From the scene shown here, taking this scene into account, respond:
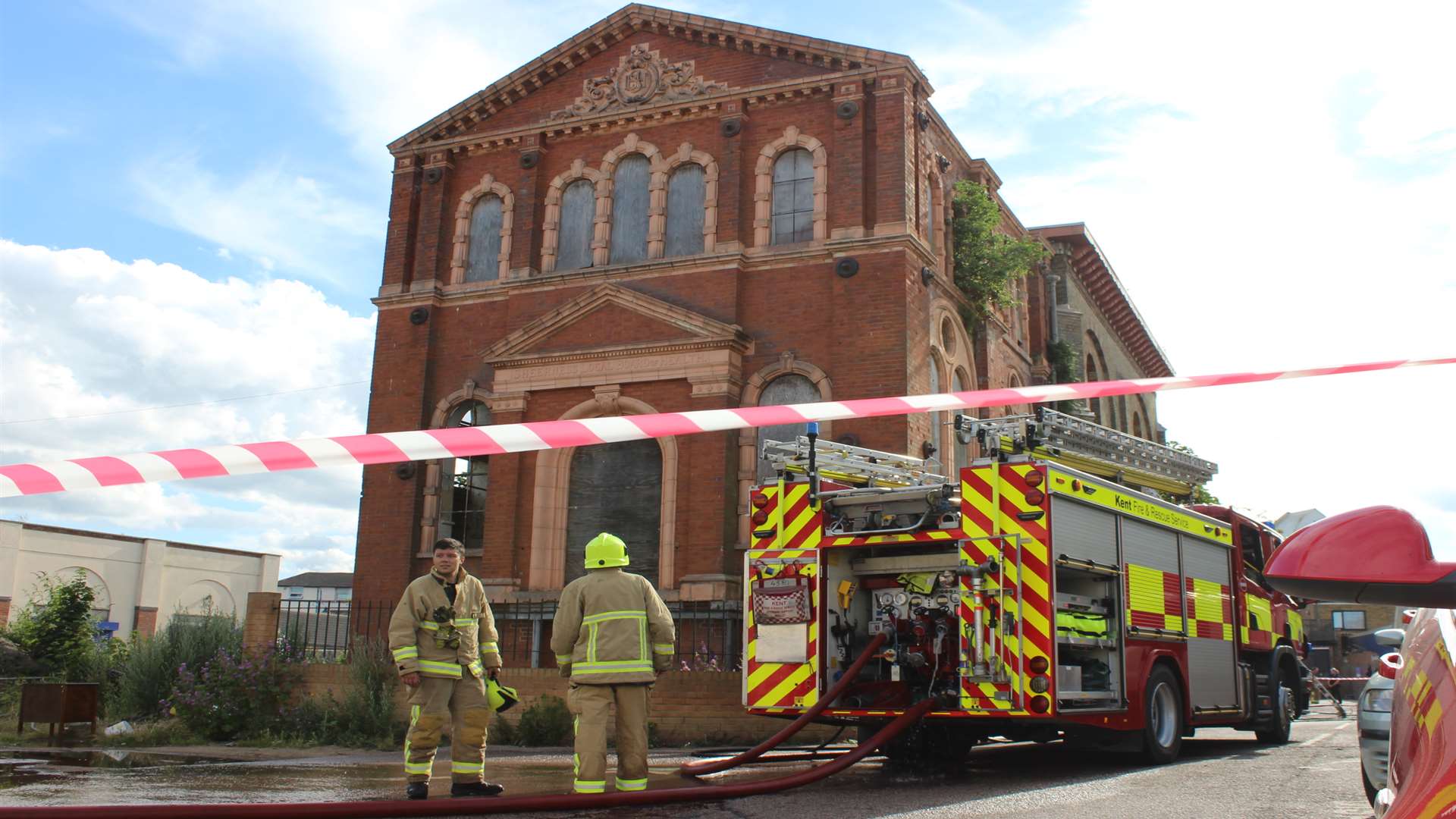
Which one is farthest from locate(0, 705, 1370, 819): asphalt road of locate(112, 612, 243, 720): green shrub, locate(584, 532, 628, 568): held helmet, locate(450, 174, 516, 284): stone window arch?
locate(450, 174, 516, 284): stone window arch

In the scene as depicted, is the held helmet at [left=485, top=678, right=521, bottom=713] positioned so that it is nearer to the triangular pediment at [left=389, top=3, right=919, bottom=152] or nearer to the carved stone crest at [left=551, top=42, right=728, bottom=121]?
the triangular pediment at [left=389, top=3, right=919, bottom=152]

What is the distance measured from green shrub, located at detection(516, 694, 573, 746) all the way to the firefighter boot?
608 centimetres

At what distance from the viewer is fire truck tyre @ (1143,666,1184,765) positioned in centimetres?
998

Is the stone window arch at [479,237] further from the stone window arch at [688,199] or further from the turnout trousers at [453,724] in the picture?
the turnout trousers at [453,724]

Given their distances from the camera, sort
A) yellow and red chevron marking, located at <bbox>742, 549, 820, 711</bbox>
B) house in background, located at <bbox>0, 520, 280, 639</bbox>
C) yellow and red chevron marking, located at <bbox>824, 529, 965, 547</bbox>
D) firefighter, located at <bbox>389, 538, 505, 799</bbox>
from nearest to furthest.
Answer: firefighter, located at <bbox>389, 538, 505, 799</bbox>, yellow and red chevron marking, located at <bbox>824, 529, 965, 547</bbox>, yellow and red chevron marking, located at <bbox>742, 549, 820, 711</bbox>, house in background, located at <bbox>0, 520, 280, 639</bbox>

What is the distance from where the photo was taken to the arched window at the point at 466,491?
21797 mm

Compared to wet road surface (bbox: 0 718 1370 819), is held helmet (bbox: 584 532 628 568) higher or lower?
higher

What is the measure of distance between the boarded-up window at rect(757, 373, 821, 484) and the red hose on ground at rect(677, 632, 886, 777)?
9741 mm

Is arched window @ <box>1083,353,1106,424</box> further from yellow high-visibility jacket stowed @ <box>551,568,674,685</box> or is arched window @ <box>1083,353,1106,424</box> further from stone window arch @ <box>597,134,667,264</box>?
yellow high-visibility jacket stowed @ <box>551,568,674,685</box>

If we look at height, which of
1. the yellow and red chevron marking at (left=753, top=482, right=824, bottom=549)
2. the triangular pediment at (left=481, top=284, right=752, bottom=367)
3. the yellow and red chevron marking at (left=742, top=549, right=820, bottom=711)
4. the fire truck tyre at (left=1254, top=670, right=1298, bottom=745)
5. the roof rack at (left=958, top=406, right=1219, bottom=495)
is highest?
the triangular pediment at (left=481, top=284, right=752, bottom=367)

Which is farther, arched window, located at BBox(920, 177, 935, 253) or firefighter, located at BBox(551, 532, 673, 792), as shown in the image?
arched window, located at BBox(920, 177, 935, 253)

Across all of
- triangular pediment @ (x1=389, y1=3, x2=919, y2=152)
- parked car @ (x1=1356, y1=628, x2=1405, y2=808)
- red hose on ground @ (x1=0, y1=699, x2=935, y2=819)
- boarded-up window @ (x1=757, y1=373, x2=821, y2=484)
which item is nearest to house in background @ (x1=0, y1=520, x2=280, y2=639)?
triangular pediment @ (x1=389, y1=3, x2=919, y2=152)

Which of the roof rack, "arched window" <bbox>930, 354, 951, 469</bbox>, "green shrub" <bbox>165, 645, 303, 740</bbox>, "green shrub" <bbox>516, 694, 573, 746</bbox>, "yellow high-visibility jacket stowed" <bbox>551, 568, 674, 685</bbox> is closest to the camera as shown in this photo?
"yellow high-visibility jacket stowed" <bbox>551, 568, 674, 685</bbox>

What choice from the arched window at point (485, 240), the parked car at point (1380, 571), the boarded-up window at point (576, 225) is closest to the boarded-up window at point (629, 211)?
the boarded-up window at point (576, 225)
